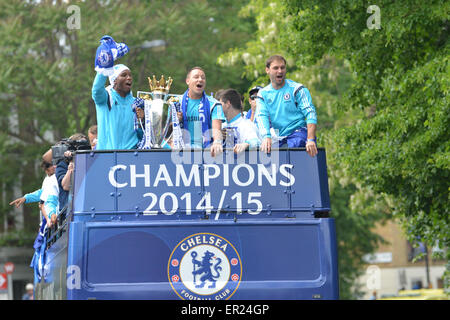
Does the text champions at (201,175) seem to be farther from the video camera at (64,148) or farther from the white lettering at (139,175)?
the video camera at (64,148)

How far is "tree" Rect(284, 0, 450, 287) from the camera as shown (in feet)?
50.5

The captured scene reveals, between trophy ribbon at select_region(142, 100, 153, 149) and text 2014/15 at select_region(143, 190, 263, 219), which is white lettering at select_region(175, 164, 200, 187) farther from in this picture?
trophy ribbon at select_region(142, 100, 153, 149)

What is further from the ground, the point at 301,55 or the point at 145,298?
the point at 301,55

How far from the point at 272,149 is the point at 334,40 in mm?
9034

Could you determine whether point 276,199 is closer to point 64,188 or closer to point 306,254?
point 306,254

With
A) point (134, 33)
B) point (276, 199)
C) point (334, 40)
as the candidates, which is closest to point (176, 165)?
point (276, 199)

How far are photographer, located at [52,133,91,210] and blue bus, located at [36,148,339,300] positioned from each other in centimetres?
136

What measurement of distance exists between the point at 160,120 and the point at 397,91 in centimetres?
769

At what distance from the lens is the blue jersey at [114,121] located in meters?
9.64

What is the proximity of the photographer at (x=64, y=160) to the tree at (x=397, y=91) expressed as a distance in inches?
230

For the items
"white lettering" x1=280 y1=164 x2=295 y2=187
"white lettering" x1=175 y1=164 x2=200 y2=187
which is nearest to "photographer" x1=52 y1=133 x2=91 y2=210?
"white lettering" x1=175 y1=164 x2=200 y2=187

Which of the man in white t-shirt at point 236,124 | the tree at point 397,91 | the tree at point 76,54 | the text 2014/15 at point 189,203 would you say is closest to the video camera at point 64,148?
the man in white t-shirt at point 236,124

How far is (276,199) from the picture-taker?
934 cm

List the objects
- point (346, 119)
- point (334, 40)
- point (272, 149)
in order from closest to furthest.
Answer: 1. point (272, 149)
2. point (334, 40)
3. point (346, 119)
